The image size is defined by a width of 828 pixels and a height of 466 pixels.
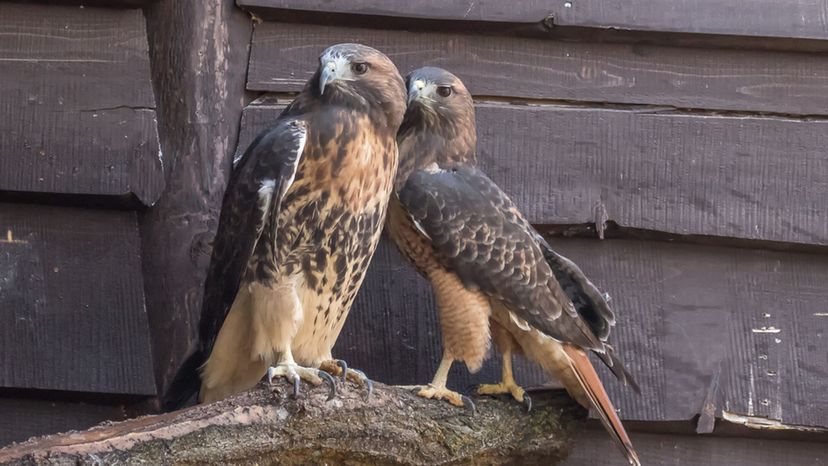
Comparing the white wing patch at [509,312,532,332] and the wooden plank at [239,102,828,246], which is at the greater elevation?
the wooden plank at [239,102,828,246]

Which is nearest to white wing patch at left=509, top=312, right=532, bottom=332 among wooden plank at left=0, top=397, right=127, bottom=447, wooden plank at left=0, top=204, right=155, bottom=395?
wooden plank at left=0, top=204, right=155, bottom=395

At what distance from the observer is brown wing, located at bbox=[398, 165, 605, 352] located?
10.2ft

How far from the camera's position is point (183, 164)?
318 cm

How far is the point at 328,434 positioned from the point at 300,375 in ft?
0.84

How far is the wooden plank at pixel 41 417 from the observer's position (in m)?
3.05

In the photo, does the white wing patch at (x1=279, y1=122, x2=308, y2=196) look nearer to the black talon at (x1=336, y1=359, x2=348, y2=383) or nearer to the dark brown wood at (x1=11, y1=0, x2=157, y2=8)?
the black talon at (x1=336, y1=359, x2=348, y2=383)

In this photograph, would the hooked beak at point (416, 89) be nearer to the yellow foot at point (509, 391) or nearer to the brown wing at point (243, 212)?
the brown wing at point (243, 212)

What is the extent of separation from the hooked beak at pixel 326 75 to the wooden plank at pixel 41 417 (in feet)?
3.39

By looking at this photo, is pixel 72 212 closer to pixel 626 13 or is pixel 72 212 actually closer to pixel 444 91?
pixel 444 91

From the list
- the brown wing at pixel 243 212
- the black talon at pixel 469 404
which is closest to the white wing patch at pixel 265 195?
the brown wing at pixel 243 212

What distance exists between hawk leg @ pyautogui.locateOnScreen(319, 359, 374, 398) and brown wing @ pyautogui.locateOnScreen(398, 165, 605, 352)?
1.33 feet

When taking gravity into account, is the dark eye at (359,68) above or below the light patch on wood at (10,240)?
above

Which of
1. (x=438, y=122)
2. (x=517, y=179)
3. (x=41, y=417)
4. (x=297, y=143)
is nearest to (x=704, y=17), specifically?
(x=517, y=179)

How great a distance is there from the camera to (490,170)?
3.35 meters
